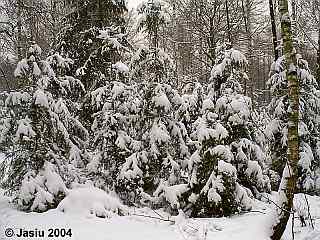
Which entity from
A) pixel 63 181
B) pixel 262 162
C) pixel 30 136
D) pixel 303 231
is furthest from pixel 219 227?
pixel 30 136

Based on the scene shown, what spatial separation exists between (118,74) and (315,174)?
7.71 metres

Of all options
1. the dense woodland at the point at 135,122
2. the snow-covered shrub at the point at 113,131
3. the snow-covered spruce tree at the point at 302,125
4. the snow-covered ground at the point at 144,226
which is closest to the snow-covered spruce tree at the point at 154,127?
the dense woodland at the point at 135,122

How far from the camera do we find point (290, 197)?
753cm

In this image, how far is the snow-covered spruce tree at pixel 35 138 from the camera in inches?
394

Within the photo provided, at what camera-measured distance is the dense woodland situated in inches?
405

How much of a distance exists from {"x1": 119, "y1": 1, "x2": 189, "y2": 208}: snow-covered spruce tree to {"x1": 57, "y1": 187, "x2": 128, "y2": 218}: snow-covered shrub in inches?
51.8

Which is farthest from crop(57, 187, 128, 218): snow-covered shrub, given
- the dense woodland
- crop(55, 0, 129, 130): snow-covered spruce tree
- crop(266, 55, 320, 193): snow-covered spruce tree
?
crop(266, 55, 320, 193): snow-covered spruce tree

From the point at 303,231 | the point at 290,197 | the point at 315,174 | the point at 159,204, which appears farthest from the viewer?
the point at 315,174

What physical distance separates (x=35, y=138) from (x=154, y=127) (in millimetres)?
3265

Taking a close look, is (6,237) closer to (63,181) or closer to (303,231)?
(63,181)

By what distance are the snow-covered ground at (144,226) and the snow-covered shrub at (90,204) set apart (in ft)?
0.48

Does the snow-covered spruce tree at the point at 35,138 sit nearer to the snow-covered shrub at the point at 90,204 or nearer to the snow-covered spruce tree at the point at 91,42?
the snow-covered shrub at the point at 90,204

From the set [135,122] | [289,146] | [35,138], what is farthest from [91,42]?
[289,146]

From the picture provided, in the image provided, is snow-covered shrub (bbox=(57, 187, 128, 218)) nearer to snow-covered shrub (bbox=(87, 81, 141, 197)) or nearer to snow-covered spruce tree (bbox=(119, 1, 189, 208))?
snow-covered spruce tree (bbox=(119, 1, 189, 208))
